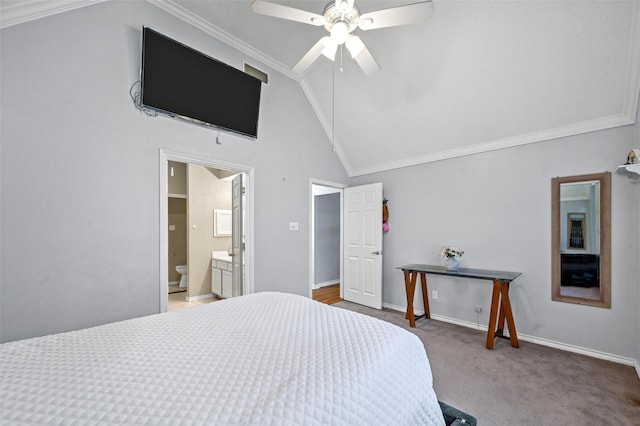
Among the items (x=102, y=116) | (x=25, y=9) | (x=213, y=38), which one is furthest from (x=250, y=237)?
(x=25, y=9)

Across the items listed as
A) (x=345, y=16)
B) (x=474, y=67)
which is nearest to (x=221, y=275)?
(x=345, y=16)

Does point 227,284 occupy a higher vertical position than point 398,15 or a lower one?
lower

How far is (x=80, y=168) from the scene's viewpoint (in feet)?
6.41

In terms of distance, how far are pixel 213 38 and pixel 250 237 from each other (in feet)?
7.26

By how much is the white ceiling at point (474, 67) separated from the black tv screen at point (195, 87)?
474mm

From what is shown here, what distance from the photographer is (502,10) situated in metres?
2.18

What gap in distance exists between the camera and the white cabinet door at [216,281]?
4.26 meters

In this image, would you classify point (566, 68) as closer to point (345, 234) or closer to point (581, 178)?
point (581, 178)

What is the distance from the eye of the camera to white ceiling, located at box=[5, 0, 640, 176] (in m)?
2.14

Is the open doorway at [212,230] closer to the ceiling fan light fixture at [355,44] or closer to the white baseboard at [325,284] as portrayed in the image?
the ceiling fan light fixture at [355,44]

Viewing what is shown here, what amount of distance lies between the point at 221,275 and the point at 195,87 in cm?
287

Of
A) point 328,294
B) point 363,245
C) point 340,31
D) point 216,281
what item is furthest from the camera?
point 328,294

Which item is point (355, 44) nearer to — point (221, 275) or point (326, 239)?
point (221, 275)

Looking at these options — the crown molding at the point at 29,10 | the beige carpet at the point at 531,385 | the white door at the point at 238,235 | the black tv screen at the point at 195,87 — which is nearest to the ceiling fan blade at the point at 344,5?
the black tv screen at the point at 195,87
